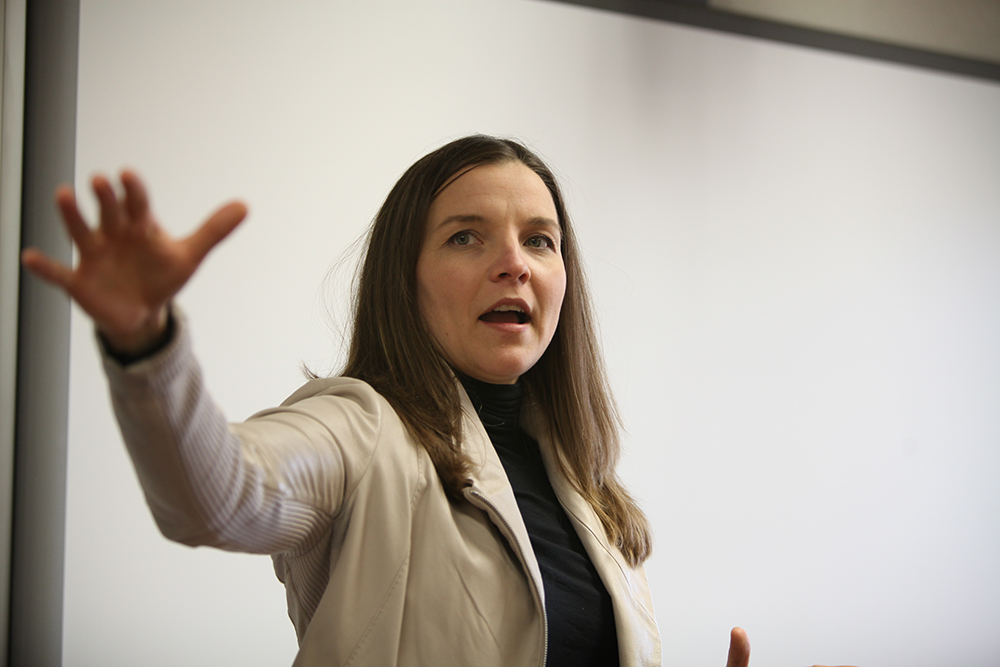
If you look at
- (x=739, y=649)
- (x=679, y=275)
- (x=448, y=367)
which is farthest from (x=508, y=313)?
(x=679, y=275)

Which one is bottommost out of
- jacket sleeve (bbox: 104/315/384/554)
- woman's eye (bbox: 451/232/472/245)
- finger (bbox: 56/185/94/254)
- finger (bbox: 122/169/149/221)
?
jacket sleeve (bbox: 104/315/384/554)

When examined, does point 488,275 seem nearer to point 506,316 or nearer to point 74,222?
point 506,316

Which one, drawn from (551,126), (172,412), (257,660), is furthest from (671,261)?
(172,412)

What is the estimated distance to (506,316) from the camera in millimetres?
1078

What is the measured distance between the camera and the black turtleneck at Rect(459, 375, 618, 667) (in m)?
0.92

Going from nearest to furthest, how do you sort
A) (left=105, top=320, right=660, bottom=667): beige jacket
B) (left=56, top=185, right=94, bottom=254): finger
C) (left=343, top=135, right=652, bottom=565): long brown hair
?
1. (left=56, top=185, right=94, bottom=254): finger
2. (left=105, top=320, right=660, bottom=667): beige jacket
3. (left=343, top=135, right=652, bottom=565): long brown hair

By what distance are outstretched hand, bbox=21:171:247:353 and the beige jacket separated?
104 millimetres

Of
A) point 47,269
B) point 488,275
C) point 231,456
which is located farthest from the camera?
point 488,275

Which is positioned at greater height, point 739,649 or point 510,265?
point 510,265

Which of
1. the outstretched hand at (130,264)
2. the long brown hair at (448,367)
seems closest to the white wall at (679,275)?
the long brown hair at (448,367)

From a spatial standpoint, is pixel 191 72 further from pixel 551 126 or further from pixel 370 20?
pixel 551 126

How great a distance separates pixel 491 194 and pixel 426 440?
0.38 m

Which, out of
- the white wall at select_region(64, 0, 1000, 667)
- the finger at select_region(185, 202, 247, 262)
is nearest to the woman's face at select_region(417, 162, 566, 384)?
the finger at select_region(185, 202, 247, 262)

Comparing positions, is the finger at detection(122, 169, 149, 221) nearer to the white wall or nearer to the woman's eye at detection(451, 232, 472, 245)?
the woman's eye at detection(451, 232, 472, 245)
